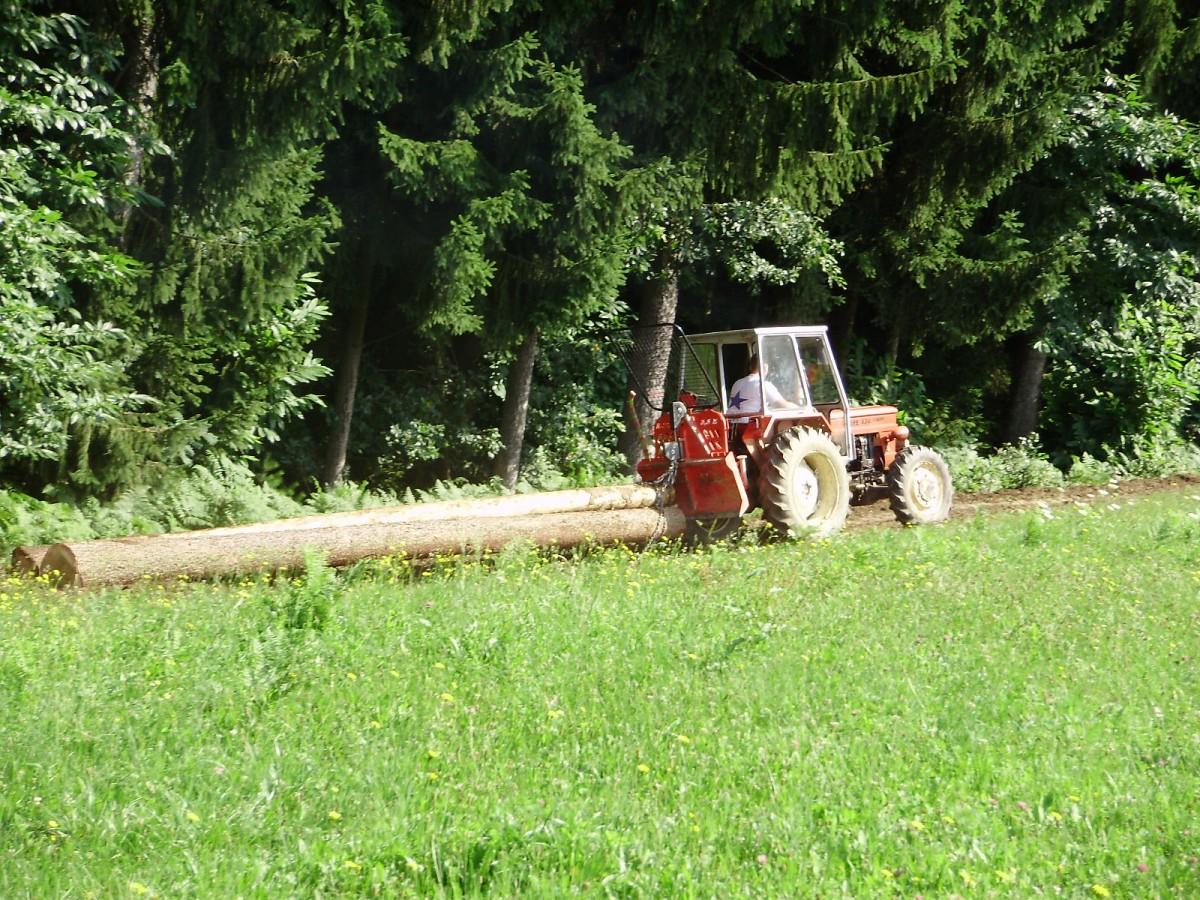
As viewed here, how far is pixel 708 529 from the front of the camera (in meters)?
13.0

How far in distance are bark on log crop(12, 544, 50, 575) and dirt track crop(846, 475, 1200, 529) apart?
8.73 m

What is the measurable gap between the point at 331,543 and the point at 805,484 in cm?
502

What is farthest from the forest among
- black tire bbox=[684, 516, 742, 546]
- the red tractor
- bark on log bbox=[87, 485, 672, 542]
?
black tire bbox=[684, 516, 742, 546]

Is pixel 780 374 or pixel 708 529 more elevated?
pixel 780 374

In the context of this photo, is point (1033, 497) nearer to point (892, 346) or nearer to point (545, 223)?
point (892, 346)

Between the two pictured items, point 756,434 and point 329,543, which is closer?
point 329,543

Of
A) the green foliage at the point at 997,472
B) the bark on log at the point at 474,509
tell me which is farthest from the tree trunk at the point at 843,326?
the bark on log at the point at 474,509

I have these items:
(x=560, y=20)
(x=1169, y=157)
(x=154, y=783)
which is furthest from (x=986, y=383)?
(x=154, y=783)

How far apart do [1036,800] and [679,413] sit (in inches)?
299

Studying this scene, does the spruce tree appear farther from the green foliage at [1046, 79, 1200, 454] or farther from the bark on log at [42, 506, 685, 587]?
the green foliage at [1046, 79, 1200, 454]

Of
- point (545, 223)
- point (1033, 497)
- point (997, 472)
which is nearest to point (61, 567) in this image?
point (545, 223)

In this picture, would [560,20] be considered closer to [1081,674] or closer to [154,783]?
[1081,674]

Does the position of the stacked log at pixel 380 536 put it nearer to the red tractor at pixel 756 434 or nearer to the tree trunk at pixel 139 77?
the red tractor at pixel 756 434

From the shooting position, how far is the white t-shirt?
42.4ft
